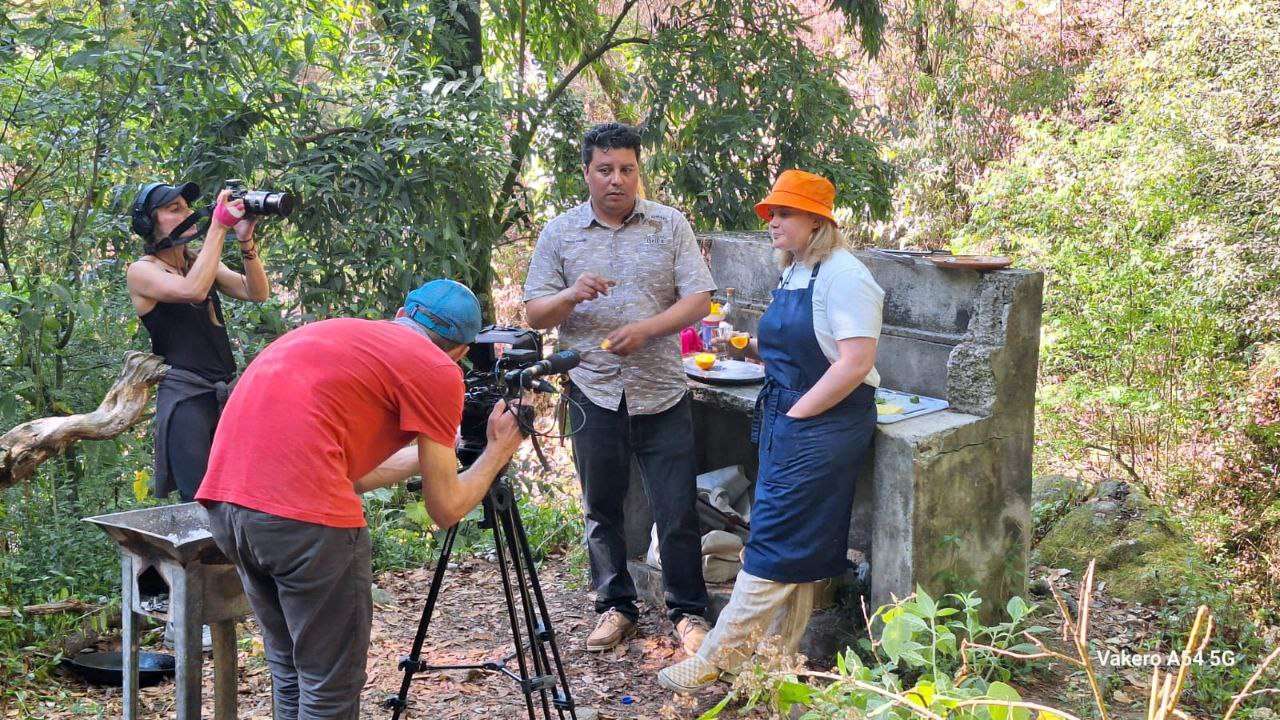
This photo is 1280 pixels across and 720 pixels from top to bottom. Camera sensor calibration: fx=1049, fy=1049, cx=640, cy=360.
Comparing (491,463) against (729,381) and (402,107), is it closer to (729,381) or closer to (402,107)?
(729,381)

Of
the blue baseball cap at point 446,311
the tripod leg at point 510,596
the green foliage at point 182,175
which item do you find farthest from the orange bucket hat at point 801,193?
the green foliage at point 182,175

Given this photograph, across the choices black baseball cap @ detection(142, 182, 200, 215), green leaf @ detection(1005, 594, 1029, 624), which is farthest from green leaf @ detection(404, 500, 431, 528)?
green leaf @ detection(1005, 594, 1029, 624)

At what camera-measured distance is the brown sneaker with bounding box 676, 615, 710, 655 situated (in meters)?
4.24

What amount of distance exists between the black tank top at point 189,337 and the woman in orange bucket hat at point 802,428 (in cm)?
208

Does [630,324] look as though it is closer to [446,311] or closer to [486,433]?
[486,433]

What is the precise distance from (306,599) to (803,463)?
6.06 feet

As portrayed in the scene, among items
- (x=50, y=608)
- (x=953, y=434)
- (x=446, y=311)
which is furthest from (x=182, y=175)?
(x=953, y=434)

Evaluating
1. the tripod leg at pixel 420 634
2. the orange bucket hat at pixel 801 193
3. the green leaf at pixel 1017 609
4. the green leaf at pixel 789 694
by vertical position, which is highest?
the orange bucket hat at pixel 801 193

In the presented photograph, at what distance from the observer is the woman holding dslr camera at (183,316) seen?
3.81 metres

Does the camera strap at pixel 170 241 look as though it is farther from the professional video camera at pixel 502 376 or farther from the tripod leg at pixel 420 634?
the tripod leg at pixel 420 634

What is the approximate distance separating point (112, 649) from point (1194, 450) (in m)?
6.97

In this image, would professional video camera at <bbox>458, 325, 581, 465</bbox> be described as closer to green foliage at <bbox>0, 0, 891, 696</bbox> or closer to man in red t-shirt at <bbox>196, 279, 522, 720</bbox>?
man in red t-shirt at <bbox>196, 279, 522, 720</bbox>

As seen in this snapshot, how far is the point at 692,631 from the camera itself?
429 cm

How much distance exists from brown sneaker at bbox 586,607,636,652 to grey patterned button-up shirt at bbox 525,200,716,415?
929 mm
